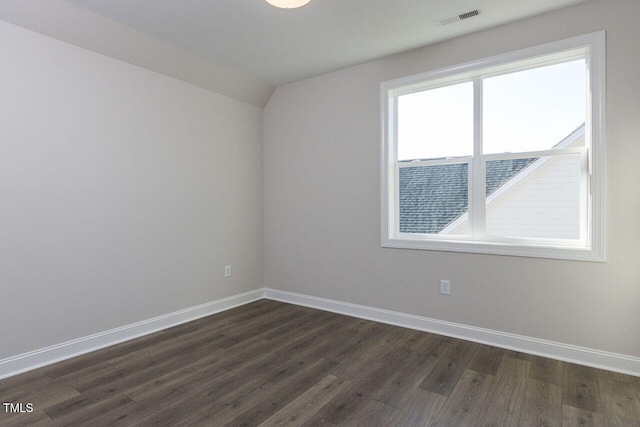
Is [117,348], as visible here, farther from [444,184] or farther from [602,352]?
[602,352]

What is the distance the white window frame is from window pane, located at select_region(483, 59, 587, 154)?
0.07 metres

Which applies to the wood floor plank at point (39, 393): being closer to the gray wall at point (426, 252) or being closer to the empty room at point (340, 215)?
the empty room at point (340, 215)

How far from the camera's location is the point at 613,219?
240 centimetres

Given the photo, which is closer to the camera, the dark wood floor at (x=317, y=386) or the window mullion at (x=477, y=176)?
the dark wood floor at (x=317, y=386)

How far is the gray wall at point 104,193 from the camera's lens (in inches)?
94.7

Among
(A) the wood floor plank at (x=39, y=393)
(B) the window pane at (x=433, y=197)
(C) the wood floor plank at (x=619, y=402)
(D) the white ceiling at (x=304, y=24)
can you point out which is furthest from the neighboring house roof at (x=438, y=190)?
(A) the wood floor plank at (x=39, y=393)

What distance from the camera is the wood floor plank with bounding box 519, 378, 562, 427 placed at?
1.84 meters

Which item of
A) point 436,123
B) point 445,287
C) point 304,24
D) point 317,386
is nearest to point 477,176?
point 436,123

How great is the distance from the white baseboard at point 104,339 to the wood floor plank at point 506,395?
276 centimetres

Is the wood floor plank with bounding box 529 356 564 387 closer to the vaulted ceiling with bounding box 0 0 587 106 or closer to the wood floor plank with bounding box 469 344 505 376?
the wood floor plank with bounding box 469 344 505 376

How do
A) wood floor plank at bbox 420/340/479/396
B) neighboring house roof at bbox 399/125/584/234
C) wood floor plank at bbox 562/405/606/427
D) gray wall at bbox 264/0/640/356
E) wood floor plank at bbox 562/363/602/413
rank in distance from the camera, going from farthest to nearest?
1. neighboring house roof at bbox 399/125/584/234
2. gray wall at bbox 264/0/640/356
3. wood floor plank at bbox 420/340/479/396
4. wood floor plank at bbox 562/363/602/413
5. wood floor plank at bbox 562/405/606/427

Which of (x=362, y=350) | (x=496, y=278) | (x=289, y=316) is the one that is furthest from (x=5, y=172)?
(x=496, y=278)

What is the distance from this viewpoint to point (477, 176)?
300cm

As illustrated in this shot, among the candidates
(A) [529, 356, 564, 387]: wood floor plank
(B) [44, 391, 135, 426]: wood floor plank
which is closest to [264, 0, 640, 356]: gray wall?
(A) [529, 356, 564, 387]: wood floor plank
